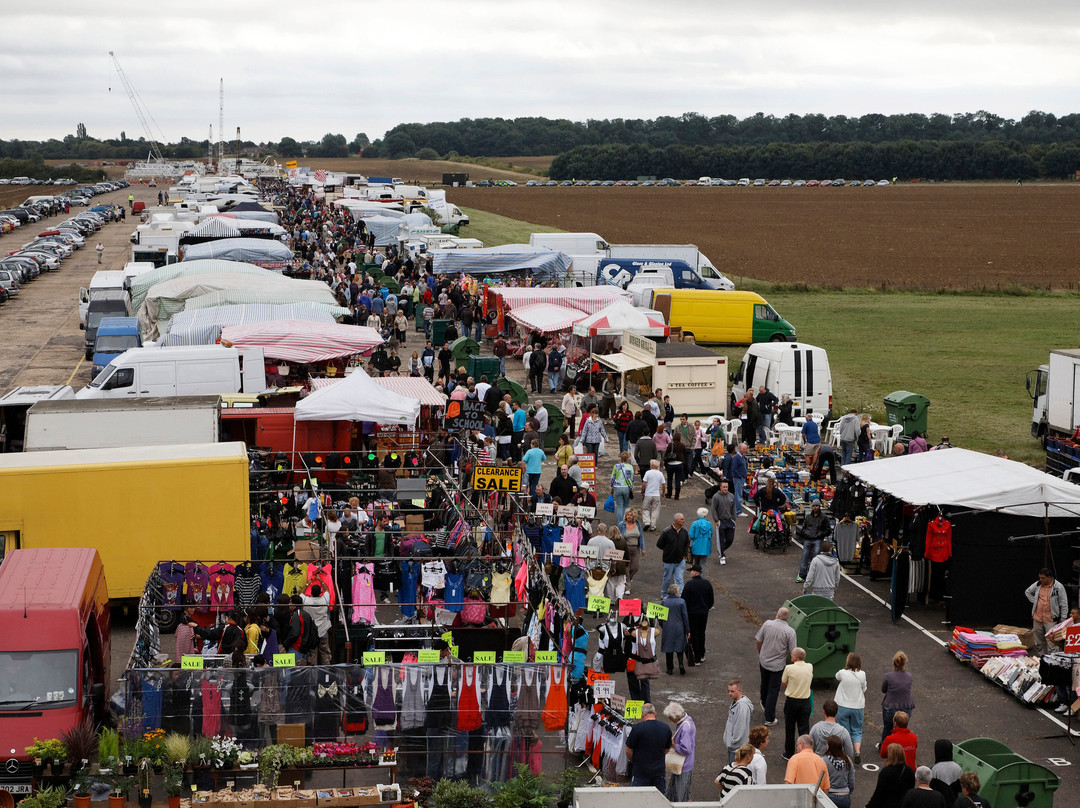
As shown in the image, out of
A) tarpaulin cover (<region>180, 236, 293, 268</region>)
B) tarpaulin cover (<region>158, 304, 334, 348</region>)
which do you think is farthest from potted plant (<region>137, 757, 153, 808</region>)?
tarpaulin cover (<region>180, 236, 293, 268</region>)

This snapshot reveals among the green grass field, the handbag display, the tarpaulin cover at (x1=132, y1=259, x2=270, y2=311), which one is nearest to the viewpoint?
the handbag display

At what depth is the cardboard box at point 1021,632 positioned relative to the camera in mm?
14320

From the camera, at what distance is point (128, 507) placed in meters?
14.9

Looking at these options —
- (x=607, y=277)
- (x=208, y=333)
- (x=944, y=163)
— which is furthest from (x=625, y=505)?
(x=944, y=163)

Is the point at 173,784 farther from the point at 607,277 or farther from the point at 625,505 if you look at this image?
the point at 607,277

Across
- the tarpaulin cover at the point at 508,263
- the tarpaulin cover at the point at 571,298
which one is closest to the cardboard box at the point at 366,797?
the tarpaulin cover at the point at 571,298

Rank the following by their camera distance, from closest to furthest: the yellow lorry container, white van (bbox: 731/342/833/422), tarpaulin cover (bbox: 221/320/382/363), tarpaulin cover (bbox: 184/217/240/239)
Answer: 1. the yellow lorry container
2. tarpaulin cover (bbox: 221/320/382/363)
3. white van (bbox: 731/342/833/422)
4. tarpaulin cover (bbox: 184/217/240/239)

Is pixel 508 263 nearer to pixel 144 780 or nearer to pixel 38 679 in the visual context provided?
pixel 38 679

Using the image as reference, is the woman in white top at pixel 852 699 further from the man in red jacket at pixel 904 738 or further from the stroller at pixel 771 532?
the stroller at pixel 771 532

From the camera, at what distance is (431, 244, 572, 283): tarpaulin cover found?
1613 inches

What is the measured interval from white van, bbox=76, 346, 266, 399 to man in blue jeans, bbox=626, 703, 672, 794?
15.9 m

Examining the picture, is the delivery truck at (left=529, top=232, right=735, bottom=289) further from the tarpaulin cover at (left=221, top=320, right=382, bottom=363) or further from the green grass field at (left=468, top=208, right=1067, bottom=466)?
the tarpaulin cover at (left=221, top=320, right=382, bottom=363)

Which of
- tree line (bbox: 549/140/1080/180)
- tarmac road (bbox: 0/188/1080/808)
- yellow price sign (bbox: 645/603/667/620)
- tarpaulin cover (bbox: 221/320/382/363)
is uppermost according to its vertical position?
tree line (bbox: 549/140/1080/180)

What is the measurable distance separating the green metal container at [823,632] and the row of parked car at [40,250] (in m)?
44.6
